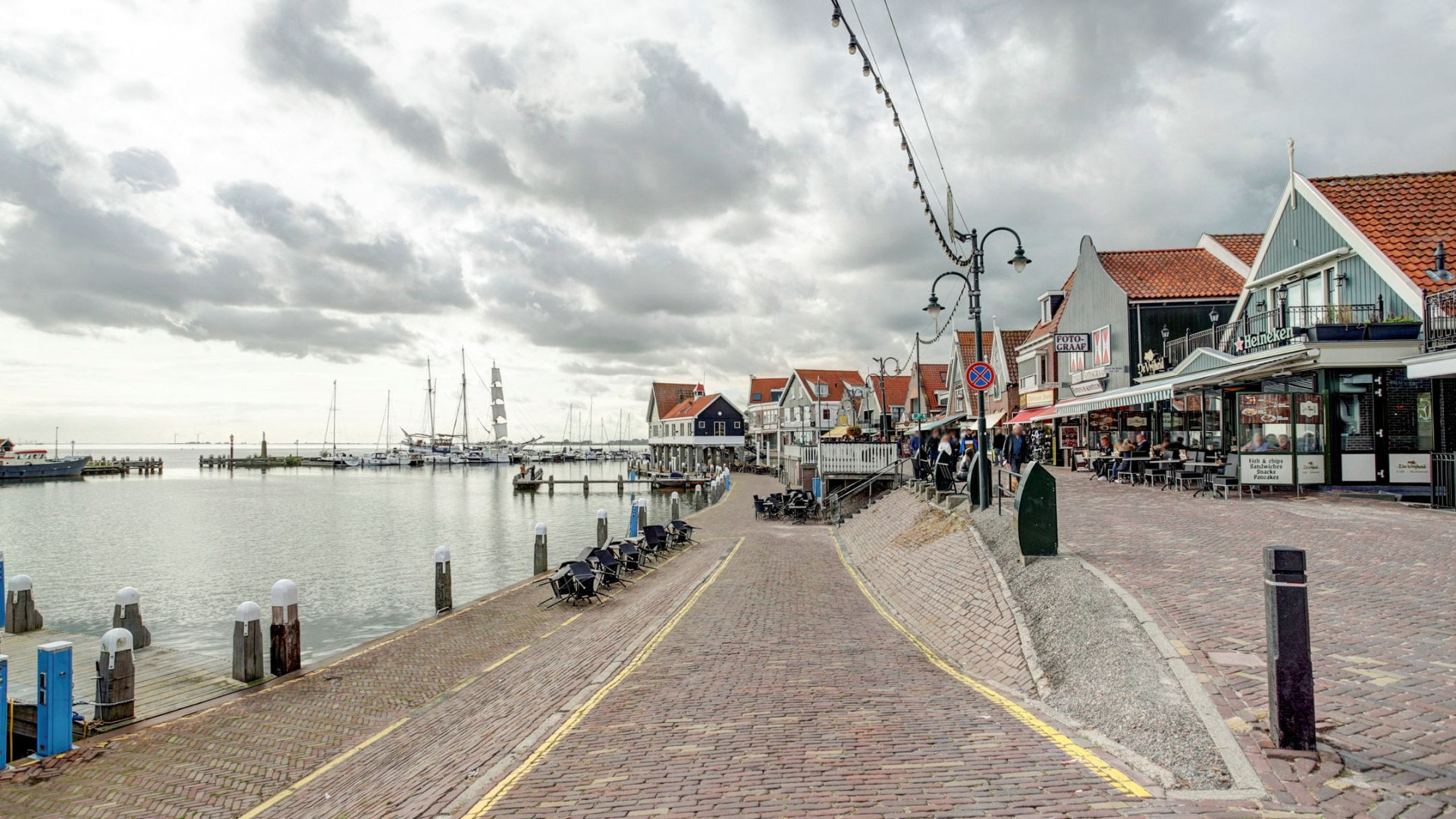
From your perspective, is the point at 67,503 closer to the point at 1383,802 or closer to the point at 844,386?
the point at 844,386

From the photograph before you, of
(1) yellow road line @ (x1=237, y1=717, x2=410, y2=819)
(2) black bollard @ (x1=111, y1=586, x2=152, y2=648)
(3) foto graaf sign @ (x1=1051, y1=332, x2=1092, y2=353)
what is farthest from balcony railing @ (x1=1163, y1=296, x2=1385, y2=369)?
(2) black bollard @ (x1=111, y1=586, x2=152, y2=648)

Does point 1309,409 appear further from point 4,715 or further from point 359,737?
point 4,715

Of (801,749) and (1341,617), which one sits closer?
(801,749)

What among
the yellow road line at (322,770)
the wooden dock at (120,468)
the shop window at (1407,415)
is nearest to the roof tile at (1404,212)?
the shop window at (1407,415)

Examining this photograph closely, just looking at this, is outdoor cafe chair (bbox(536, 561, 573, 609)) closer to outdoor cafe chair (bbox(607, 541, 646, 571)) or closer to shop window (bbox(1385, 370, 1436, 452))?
outdoor cafe chair (bbox(607, 541, 646, 571))

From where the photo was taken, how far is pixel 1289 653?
15.7ft

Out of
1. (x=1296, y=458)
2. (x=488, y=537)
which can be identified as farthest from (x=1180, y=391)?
(x=488, y=537)

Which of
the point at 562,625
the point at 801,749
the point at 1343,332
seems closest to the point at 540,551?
the point at 562,625

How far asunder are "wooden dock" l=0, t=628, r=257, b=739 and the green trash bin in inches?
444

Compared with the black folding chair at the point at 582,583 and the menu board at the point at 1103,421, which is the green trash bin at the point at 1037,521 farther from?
the menu board at the point at 1103,421

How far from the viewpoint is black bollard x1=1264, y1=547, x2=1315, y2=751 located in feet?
15.4

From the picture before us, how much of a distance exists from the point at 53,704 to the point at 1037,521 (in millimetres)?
11860

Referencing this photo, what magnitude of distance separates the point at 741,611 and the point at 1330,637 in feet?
22.8

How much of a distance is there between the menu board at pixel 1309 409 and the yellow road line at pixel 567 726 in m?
15.3
